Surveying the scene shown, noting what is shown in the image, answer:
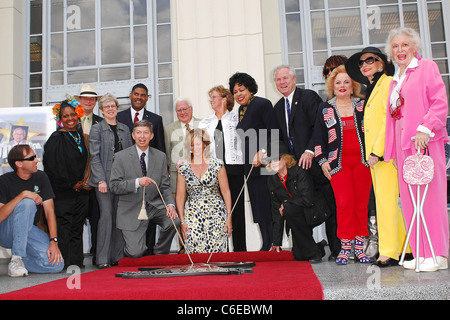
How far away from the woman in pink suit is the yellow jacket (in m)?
0.09

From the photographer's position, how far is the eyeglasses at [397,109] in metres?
2.71

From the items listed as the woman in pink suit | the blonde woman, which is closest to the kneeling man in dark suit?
the blonde woman

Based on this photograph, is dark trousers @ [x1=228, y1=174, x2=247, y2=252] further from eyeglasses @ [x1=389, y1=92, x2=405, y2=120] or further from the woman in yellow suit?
eyeglasses @ [x1=389, y1=92, x2=405, y2=120]

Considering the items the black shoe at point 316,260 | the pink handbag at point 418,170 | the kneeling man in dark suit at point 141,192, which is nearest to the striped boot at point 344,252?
the black shoe at point 316,260

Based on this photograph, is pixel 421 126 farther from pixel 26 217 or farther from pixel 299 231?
pixel 26 217

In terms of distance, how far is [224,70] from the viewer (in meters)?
5.34

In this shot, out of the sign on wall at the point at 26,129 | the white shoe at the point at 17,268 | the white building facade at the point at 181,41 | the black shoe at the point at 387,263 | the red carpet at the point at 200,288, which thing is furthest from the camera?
the white building facade at the point at 181,41

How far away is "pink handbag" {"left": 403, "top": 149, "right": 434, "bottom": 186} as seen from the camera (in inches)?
99.7

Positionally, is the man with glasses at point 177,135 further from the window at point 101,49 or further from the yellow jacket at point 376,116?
the yellow jacket at point 376,116

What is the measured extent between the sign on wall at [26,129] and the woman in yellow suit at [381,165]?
3132 millimetres

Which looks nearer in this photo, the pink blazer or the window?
the pink blazer
